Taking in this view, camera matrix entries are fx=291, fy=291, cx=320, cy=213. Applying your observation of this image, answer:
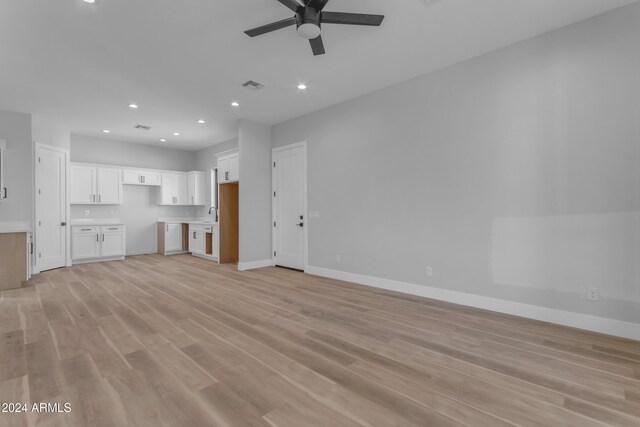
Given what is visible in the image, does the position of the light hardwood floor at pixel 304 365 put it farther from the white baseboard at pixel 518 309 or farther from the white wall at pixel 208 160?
the white wall at pixel 208 160

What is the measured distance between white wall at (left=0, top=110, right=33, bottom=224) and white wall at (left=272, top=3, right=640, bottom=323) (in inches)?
232

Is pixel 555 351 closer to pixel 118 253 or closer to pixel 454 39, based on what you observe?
pixel 454 39

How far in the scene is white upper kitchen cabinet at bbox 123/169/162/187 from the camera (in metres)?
7.49

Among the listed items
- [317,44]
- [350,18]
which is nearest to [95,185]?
[317,44]

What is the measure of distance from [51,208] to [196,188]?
3191 mm

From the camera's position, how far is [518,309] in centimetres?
A: 325

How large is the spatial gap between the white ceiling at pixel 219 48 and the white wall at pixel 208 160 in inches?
106

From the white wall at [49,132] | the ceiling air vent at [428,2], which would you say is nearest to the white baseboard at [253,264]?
the white wall at [49,132]

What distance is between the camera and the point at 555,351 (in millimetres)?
2422

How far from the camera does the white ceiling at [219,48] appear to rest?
2748 millimetres

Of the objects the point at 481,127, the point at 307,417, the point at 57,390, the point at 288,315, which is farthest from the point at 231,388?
the point at 481,127

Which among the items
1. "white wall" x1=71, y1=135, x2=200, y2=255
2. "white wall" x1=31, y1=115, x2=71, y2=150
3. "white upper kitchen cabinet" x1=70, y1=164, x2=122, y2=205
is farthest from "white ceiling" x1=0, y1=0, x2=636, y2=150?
"white wall" x1=71, y1=135, x2=200, y2=255

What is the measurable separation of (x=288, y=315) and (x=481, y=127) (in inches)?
126

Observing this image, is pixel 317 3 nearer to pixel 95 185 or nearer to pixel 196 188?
pixel 196 188
